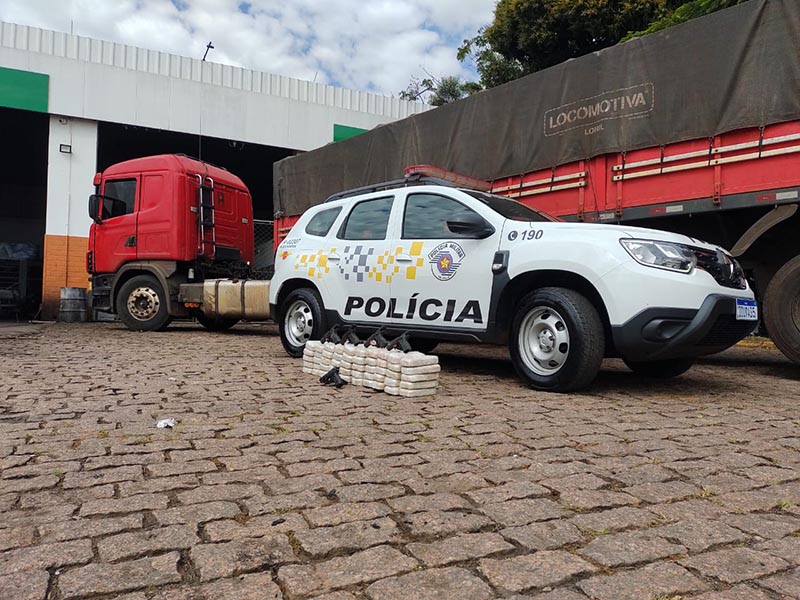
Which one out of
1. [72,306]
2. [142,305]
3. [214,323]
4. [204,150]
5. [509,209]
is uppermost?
[204,150]

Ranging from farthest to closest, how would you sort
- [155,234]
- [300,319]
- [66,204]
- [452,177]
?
[66,204], [155,234], [452,177], [300,319]

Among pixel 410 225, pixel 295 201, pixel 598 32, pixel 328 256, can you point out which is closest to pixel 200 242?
pixel 295 201

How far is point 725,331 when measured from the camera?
4.58 meters

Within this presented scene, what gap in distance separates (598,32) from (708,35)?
490 inches

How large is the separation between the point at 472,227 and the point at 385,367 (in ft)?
4.42

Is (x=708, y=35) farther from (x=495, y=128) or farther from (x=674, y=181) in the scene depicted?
(x=495, y=128)

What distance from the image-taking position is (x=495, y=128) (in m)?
7.66

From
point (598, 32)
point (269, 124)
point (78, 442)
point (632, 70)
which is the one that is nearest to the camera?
point (78, 442)

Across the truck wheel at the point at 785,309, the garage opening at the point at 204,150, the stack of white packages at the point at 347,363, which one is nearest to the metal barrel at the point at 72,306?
the garage opening at the point at 204,150

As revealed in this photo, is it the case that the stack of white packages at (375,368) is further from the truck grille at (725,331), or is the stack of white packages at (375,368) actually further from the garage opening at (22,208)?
the garage opening at (22,208)

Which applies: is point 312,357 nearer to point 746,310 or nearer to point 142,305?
point 746,310

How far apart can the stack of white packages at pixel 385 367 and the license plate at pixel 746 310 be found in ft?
7.20

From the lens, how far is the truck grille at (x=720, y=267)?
4.59 m

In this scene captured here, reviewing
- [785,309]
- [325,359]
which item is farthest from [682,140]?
[325,359]
